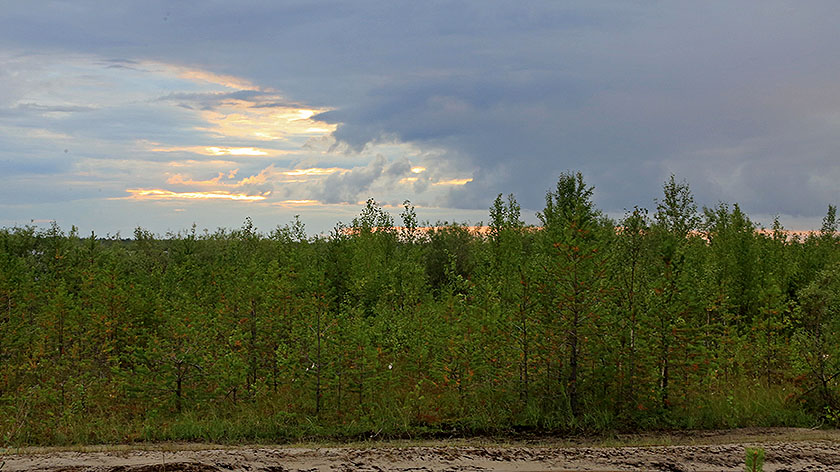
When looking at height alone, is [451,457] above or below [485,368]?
below

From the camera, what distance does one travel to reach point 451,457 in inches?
464

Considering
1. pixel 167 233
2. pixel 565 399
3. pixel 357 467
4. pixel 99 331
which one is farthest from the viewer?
pixel 167 233

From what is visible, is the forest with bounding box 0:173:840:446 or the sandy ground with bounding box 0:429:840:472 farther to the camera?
→ the forest with bounding box 0:173:840:446

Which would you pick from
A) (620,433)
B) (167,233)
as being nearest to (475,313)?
(620,433)

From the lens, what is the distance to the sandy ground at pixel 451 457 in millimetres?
11211

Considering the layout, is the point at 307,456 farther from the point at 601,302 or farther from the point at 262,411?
the point at 601,302

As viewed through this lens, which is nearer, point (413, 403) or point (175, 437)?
point (175, 437)

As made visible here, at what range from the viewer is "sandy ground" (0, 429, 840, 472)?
1121 centimetres

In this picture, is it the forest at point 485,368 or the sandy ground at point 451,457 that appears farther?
the forest at point 485,368

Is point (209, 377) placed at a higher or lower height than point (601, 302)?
lower

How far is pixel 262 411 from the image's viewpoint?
14.9 meters

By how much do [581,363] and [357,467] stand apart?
21.0ft

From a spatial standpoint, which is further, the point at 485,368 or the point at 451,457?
the point at 485,368

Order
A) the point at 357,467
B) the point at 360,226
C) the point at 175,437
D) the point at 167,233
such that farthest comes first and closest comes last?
the point at 167,233 → the point at 360,226 → the point at 175,437 → the point at 357,467
